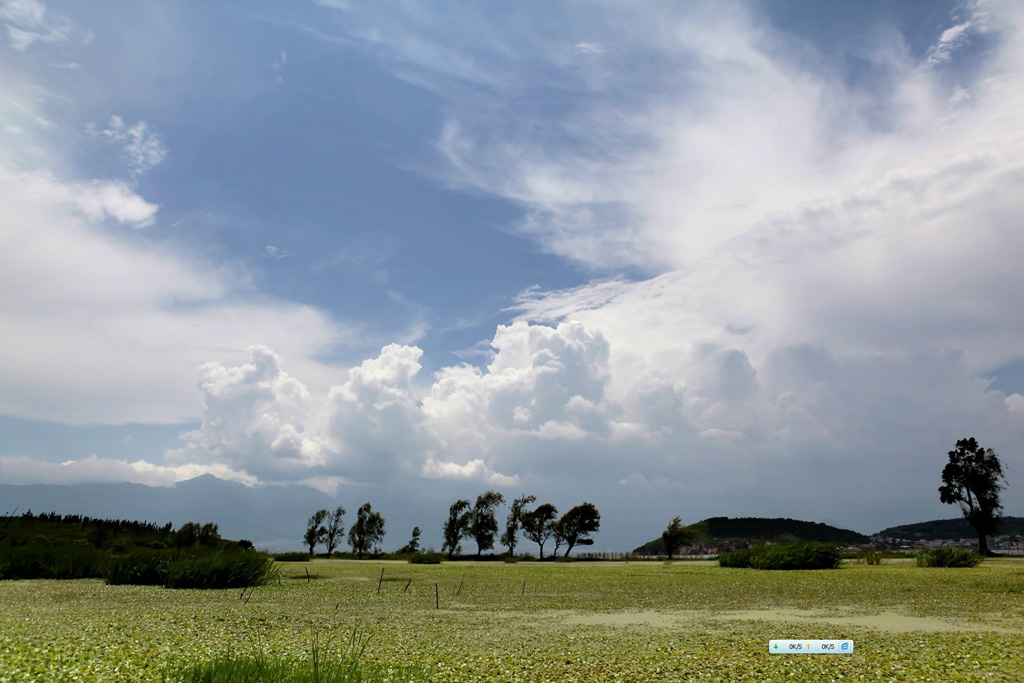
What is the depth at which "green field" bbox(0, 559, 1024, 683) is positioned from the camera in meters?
8.83

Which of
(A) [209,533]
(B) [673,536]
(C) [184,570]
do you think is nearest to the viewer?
(C) [184,570]

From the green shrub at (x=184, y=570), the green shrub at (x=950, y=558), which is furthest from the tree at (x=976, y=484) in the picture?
the green shrub at (x=184, y=570)

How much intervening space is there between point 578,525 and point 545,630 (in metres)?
57.0

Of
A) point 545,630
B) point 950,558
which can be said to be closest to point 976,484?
point 950,558

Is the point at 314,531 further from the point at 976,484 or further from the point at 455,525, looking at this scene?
the point at 976,484

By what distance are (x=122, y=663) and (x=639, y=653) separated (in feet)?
25.4

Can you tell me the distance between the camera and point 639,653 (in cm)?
1022

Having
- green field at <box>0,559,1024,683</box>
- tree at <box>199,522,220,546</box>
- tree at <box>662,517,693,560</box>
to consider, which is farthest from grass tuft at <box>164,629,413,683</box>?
tree at <box>662,517,693,560</box>

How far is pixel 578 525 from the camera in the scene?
6762 centimetres

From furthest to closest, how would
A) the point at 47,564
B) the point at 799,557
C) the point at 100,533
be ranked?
1. the point at 100,533
2. the point at 799,557
3. the point at 47,564

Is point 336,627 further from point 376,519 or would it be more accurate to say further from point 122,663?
point 376,519

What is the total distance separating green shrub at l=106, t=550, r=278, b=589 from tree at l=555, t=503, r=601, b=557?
4809 cm

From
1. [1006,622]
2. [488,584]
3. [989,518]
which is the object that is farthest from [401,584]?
[989,518]

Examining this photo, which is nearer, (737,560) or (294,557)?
(737,560)
